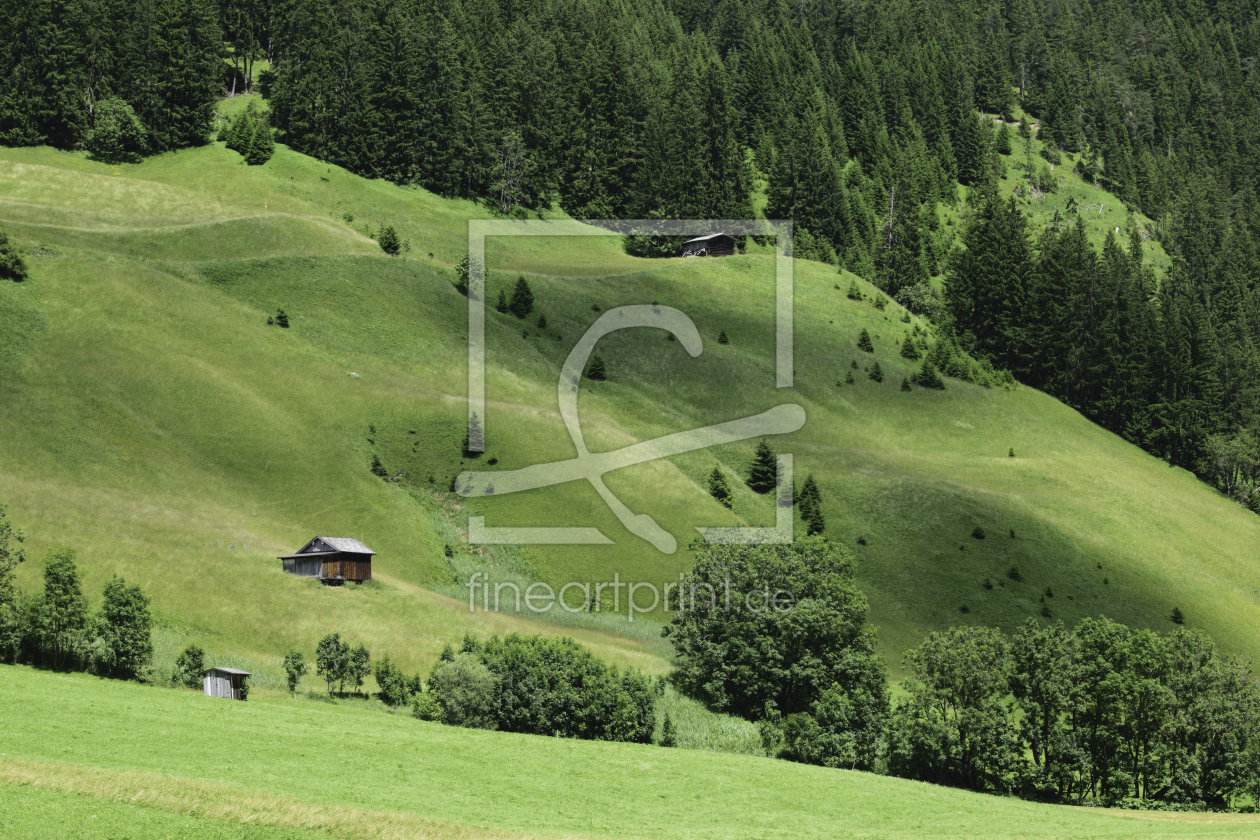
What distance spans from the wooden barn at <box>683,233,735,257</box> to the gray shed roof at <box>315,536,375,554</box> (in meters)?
98.7

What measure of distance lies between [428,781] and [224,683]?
19.1 m

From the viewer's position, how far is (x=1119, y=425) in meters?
161

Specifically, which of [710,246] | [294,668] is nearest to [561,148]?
[710,246]

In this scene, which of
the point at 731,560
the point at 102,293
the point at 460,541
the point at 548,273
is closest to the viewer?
the point at 731,560

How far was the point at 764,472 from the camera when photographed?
363 ft

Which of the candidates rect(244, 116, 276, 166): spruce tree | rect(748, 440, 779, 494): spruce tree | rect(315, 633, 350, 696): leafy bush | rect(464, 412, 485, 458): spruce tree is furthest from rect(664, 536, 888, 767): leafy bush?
rect(244, 116, 276, 166): spruce tree

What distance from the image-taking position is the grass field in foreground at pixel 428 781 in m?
36.8

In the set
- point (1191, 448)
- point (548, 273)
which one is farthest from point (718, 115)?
point (1191, 448)

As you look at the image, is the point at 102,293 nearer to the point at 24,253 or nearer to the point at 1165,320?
the point at 24,253

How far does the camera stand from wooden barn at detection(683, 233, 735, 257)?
546 feet

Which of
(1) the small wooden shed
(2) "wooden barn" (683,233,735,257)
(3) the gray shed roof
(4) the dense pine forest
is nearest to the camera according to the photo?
(1) the small wooden shed

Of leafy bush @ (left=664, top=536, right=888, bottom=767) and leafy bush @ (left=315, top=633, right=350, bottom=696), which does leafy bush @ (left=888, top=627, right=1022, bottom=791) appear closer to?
leafy bush @ (left=664, top=536, right=888, bottom=767)

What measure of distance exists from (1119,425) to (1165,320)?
85.2 ft

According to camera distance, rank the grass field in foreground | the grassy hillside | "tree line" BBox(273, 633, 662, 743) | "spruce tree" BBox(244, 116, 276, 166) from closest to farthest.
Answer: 1. the grass field in foreground
2. "tree line" BBox(273, 633, 662, 743)
3. the grassy hillside
4. "spruce tree" BBox(244, 116, 276, 166)
